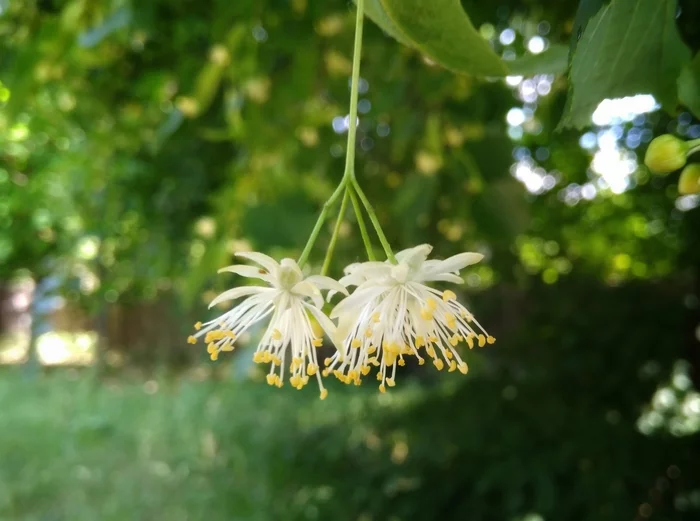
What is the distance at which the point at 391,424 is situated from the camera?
1839 mm

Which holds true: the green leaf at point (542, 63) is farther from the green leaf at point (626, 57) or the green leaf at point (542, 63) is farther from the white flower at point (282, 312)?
the white flower at point (282, 312)

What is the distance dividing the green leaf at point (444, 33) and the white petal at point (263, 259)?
17 cm

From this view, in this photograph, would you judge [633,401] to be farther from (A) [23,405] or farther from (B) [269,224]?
(A) [23,405]

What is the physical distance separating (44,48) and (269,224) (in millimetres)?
556

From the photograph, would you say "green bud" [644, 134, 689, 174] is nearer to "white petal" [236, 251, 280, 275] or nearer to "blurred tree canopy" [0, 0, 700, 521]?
"blurred tree canopy" [0, 0, 700, 521]

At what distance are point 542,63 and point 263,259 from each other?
0.27 meters

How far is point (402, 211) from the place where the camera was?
3.14 ft

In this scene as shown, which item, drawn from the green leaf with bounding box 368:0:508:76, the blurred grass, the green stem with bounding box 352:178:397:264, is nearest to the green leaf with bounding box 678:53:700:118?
the green leaf with bounding box 368:0:508:76

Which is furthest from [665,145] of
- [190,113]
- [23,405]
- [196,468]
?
[23,405]

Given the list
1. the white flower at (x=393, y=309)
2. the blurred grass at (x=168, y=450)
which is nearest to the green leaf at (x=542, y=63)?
the white flower at (x=393, y=309)

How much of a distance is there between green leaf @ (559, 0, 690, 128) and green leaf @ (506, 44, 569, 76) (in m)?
0.07

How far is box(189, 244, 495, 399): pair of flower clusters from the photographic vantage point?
0.43 meters

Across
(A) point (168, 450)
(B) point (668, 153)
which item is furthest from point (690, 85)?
(A) point (168, 450)

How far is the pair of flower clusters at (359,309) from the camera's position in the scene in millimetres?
431
